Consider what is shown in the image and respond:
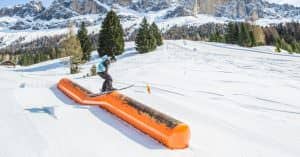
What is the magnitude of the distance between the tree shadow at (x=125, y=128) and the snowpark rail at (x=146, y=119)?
0.13 m

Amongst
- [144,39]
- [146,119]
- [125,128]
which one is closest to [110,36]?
[144,39]

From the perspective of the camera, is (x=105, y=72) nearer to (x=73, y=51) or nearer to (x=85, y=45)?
(x=73, y=51)

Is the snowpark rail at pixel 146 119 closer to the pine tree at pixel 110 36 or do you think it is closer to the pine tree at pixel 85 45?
the pine tree at pixel 110 36

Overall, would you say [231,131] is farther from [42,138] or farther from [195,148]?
[42,138]

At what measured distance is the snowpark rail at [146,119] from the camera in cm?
959

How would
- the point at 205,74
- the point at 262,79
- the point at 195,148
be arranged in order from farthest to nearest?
the point at 205,74
the point at 262,79
the point at 195,148

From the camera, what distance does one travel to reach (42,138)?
10320 mm

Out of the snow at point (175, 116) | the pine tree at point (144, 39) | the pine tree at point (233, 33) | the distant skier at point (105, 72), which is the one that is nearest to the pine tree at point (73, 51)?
the pine tree at point (144, 39)

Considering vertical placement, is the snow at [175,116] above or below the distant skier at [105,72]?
below

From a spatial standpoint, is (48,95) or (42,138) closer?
(42,138)

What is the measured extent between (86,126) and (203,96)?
9.27 metres

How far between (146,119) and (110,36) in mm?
50847

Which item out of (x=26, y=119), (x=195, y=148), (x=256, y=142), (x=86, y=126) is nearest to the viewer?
(x=195, y=148)

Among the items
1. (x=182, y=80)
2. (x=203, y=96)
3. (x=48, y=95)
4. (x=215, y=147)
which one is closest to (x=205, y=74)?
(x=182, y=80)
